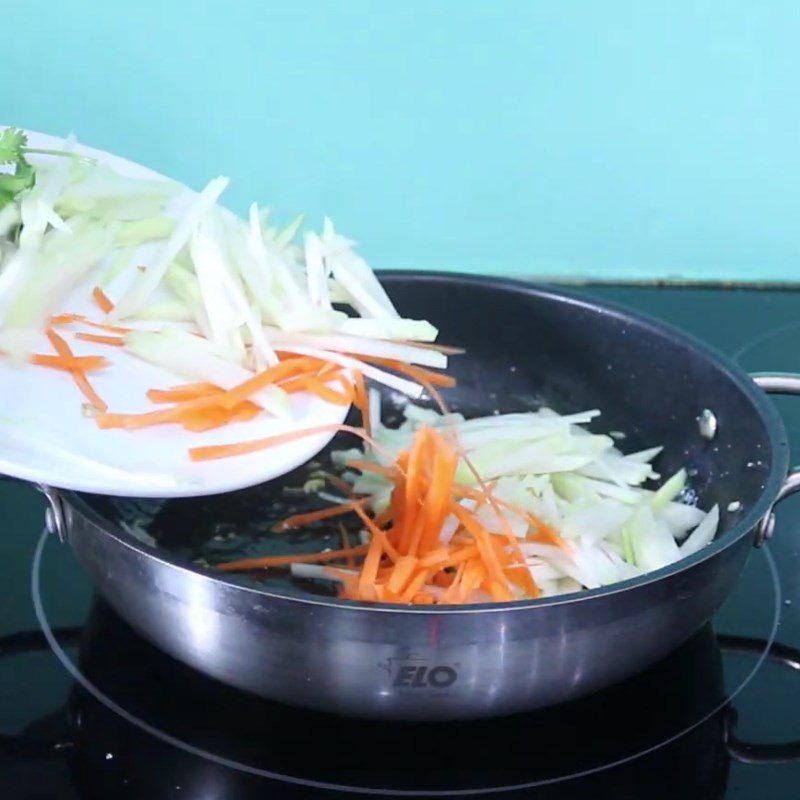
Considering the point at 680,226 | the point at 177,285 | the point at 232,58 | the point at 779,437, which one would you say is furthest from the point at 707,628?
the point at 232,58

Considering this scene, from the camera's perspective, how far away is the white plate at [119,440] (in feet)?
2.26

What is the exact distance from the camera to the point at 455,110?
1.19 metres

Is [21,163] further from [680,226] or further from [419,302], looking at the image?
[680,226]

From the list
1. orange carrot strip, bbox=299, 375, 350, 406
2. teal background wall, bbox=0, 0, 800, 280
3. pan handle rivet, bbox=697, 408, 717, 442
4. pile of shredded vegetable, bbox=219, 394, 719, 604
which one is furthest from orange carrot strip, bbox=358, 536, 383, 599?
teal background wall, bbox=0, 0, 800, 280

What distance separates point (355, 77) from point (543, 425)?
0.42m

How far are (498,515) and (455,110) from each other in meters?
0.51

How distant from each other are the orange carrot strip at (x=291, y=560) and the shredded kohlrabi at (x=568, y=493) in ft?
0.23

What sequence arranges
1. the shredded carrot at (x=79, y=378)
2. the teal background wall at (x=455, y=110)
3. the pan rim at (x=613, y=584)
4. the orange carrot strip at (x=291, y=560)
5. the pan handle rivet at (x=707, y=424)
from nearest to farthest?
the pan rim at (x=613, y=584), the shredded carrot at (x=79, y=378), the orange carrot strip at (x=291, y=560), the pan handle rivet at (x=707, y=424), the teal background wall at (x=455, y=110)

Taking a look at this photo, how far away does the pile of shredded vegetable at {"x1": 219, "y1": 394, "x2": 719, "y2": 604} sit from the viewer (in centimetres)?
80

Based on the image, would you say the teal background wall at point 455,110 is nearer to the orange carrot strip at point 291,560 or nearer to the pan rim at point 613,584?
the pan rim at point 613,584

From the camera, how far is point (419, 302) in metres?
1.12

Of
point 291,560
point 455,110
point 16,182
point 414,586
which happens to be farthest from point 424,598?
point 455,110

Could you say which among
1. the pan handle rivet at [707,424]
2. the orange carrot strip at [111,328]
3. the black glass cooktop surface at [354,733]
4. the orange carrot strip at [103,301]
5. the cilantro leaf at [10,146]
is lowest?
the black glass cooktop surface at [354,733]

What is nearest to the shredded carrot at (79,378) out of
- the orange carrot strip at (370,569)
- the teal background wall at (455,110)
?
the orange carrot strip at (370,569)
